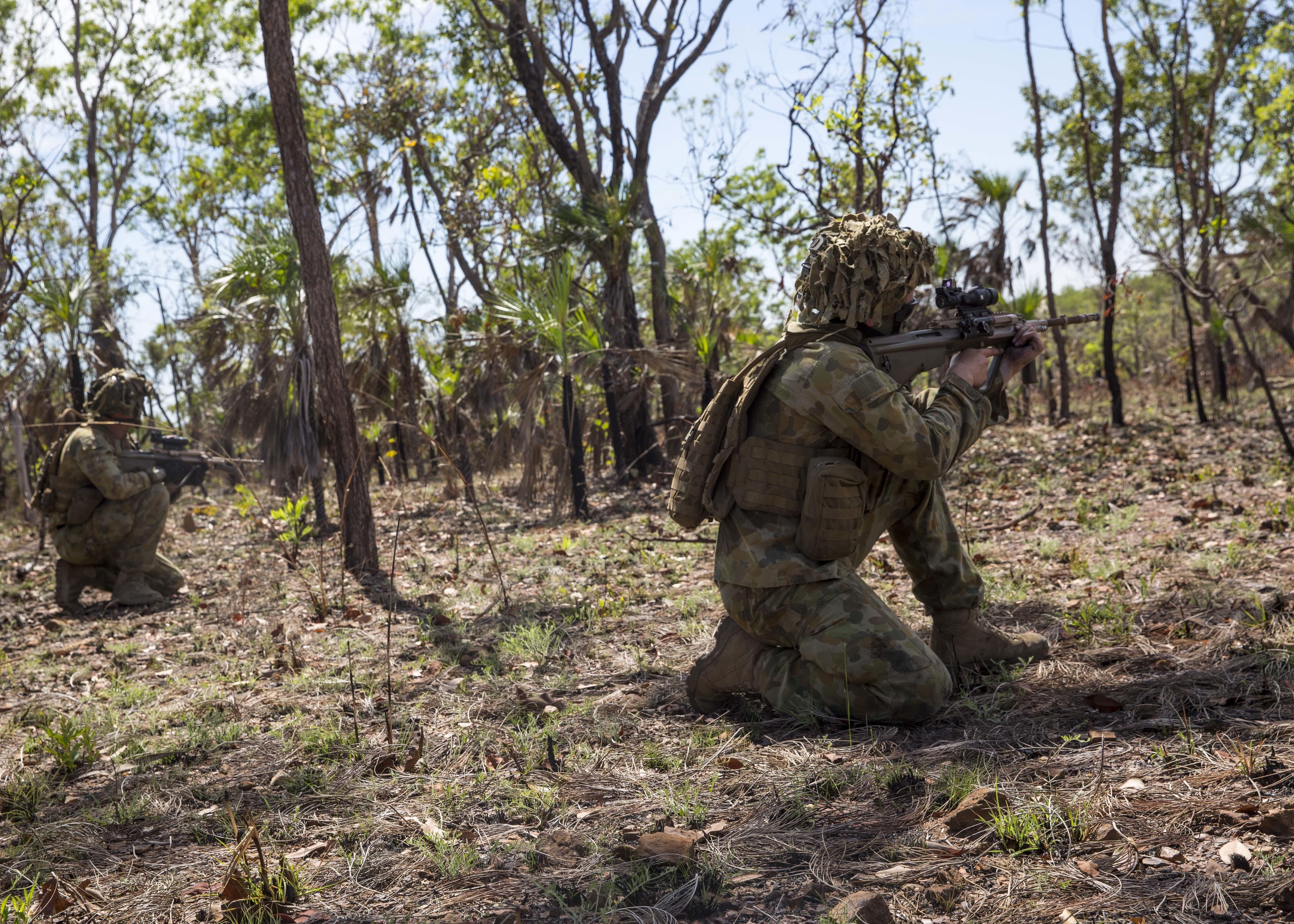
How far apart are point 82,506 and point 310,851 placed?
5.92 m

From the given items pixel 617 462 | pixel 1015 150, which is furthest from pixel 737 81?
pixel 617 462

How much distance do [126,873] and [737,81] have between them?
1924 cm

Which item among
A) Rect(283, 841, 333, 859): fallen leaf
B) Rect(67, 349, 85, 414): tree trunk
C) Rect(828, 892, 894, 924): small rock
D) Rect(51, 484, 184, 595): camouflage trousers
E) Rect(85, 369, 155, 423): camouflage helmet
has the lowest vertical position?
Rect(283, 841, 333, 859): fallen leaf

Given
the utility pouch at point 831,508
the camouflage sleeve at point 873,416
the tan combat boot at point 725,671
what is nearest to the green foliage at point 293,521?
the tan combat boot at point 725,671

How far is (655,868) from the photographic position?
8.19ft

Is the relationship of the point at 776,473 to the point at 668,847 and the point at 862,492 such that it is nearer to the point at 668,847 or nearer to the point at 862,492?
the point at 862,492

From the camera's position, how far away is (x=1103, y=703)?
Answer: 3.27 m

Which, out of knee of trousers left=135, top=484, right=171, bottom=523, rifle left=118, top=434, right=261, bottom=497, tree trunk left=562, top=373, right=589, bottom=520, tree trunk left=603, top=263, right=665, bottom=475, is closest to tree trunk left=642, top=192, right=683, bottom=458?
tree trunk left=603, top=263, right=665, bottom=475

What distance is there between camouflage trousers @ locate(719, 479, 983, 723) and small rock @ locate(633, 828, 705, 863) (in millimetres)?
959

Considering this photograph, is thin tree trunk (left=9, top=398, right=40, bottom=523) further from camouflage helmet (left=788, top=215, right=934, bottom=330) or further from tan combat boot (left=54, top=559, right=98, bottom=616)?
camouflage helmet (left=788, top=215, right=934, bottom=330)

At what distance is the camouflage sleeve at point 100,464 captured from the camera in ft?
24.0

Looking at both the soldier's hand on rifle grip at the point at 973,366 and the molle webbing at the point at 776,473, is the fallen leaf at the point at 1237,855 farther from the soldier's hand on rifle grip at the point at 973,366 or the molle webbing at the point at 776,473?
the soldier's hand on rifle grip at the point at 973,366

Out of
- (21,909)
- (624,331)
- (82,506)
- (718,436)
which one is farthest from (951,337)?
(624,331)

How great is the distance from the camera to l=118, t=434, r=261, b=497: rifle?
7.61m
